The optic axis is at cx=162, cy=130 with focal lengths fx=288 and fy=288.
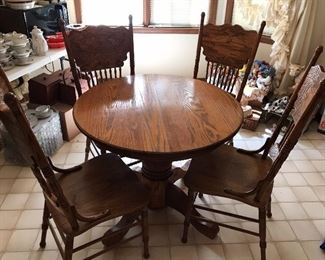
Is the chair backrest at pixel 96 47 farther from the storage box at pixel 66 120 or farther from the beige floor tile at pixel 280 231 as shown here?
the beige floor tile at pixel 280 231

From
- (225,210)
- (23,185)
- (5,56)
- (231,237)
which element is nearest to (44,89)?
(5,56)

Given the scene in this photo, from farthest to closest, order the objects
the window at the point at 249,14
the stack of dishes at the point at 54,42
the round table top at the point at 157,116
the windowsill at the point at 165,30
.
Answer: the windowsill at the point at 165,30 < the window at the point at 249,14 < the stack of dishes at the point at 54,42 < the round table top at the point at 157,116

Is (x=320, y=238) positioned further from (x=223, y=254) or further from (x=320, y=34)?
(x=320, y=34)

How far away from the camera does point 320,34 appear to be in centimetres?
278

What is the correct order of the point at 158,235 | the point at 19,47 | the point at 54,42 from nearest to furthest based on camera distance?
the point at 158,235, the point at 19,47, the point at 54,42

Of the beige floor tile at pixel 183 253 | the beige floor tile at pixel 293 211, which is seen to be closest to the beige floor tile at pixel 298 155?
the beige floor tile at pixel 293 211

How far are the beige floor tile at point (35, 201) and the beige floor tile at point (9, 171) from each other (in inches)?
11.2

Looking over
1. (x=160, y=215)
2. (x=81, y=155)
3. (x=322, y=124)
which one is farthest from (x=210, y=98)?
(x=322, y=124)

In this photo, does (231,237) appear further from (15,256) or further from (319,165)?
(15,256)

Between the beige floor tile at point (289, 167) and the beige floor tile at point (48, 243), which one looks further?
the beige floor tile at point (289, 167)

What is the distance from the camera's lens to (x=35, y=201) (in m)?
1.92

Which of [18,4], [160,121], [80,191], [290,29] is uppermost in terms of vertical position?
[18,4]

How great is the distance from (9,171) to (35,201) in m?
0.43

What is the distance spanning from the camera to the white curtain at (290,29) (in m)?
2.64
